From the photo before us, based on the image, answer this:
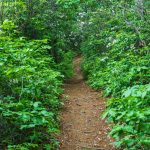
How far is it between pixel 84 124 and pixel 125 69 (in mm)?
2854

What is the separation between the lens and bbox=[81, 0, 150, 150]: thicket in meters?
4.55

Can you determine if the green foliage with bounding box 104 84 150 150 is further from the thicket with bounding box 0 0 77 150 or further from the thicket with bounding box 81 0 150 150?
the thicket with bounding box 0 0 77 150

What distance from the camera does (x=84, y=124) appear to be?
7980mm

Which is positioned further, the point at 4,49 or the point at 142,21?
the point at 142,21

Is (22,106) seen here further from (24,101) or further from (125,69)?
(125,69)

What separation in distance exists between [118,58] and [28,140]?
7457 mm

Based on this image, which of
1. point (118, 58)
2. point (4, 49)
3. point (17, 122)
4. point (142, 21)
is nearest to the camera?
point (17, 122)

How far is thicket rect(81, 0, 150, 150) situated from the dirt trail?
17.7 inches

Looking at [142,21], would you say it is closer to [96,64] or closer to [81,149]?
[96,64]

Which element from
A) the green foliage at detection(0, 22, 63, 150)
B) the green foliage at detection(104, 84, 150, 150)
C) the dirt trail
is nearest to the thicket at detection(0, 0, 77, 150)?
the green foliage at detection(0, 22, 63, 150)

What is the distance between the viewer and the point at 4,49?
6.93 metres

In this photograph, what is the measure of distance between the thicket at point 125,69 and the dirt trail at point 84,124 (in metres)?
0.45

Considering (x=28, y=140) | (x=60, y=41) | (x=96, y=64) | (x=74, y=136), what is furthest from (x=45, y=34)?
(x=28, y=140)

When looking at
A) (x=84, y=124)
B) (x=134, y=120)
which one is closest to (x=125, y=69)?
(x=84, y=124)
